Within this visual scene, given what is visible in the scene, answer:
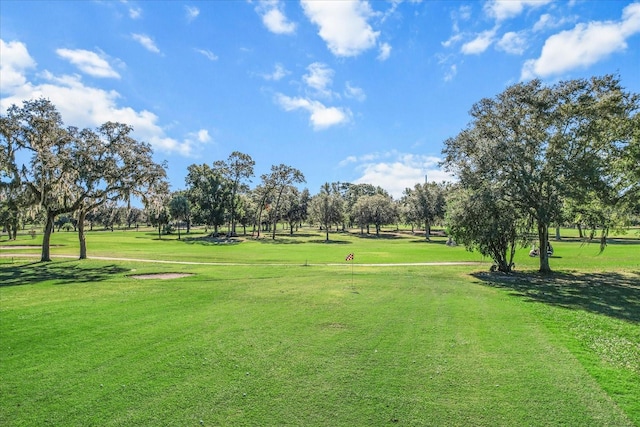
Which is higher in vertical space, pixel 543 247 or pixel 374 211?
pixel 374 211

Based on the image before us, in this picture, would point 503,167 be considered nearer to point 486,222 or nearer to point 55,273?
point 486,222

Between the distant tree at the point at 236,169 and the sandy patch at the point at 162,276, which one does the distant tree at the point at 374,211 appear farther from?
the sandy patch at the point at 162,276

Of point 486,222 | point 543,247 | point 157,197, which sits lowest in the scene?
point 543,247

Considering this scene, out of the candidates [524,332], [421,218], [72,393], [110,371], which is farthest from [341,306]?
[421,218]

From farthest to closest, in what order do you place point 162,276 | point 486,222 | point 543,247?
point 543,247, point 486,222, point 162,276

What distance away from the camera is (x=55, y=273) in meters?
22.7

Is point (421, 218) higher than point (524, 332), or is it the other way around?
point (421, 218)

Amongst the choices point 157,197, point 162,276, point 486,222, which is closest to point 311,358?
point 162,276

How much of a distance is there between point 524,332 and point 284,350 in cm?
751

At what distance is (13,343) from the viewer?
9578 mm

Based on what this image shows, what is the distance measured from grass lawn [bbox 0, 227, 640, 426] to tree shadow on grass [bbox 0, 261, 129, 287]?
2671mm

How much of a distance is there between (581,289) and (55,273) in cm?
3095

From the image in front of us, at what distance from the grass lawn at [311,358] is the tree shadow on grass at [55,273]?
8.76ft

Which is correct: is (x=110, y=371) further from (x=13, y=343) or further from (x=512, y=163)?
(x=512, y=163)
